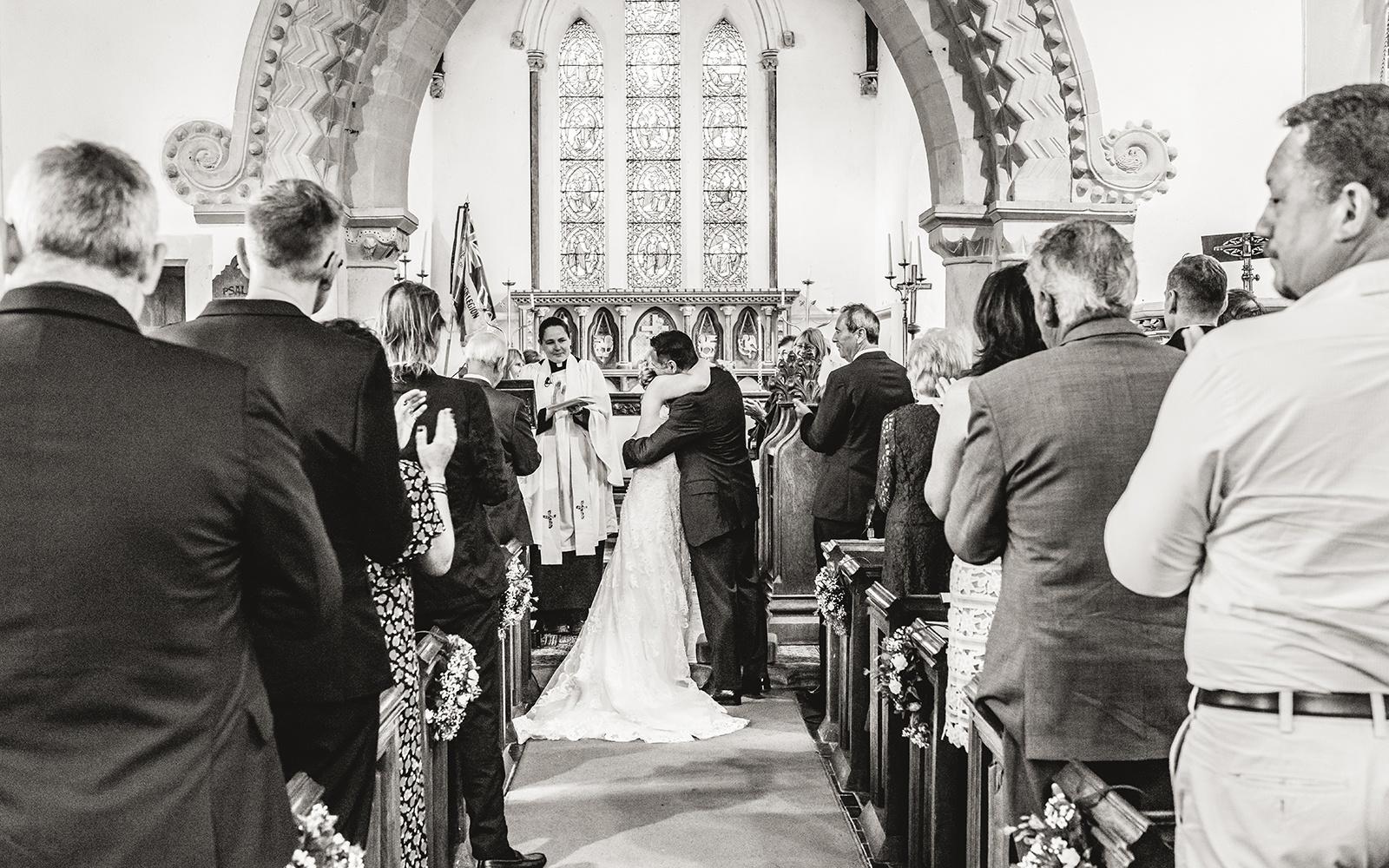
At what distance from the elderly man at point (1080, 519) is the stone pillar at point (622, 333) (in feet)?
37.8

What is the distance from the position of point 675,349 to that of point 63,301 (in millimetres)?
4104

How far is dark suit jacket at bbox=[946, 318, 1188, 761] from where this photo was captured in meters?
2.05

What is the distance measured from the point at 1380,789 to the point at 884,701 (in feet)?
8.22

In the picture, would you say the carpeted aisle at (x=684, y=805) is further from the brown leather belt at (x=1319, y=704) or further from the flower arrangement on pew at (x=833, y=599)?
the brown leather belt at (x=1319, y=704)

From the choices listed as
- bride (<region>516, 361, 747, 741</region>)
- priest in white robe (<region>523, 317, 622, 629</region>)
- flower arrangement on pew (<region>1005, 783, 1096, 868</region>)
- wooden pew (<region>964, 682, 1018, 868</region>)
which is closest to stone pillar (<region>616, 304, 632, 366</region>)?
priest in white robe (<region>523, 317, 622, 629</region>)

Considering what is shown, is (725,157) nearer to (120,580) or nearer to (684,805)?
(684,805)

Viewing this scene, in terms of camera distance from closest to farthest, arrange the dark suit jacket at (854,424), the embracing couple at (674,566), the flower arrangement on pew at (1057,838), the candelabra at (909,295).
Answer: the flower arrangement on pew at (1057,838), the dark suit jacket at (854,424), the embracing couple at (674,566), the candelabra at (909,295)

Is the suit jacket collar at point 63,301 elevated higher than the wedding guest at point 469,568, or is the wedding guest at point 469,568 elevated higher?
the suit jacket collar at point 63,301

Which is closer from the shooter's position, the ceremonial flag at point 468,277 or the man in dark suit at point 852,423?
the man in dark suit at point 852,423

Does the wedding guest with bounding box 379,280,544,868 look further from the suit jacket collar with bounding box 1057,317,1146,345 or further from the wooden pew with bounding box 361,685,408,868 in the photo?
the suit jacket collar with bounding box 1057,317,1146,345

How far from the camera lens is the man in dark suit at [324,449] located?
198 centimetres

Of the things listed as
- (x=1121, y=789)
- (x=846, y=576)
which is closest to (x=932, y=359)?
(x=846, y=576)

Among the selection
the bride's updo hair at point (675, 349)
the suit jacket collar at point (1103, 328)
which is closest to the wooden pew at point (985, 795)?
the suit jacket collar at point (1103, 328)

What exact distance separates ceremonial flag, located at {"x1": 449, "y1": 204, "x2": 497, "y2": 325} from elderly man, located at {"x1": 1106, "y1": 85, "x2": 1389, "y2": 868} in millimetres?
10603
